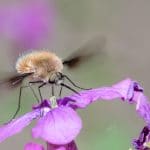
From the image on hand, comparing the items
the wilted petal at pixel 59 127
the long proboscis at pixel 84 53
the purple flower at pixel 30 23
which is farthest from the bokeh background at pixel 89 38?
the wilted petal at pixel 59 127

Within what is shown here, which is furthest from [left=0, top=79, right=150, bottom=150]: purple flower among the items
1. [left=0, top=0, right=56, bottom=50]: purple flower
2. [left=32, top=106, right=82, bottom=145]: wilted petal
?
[left=0, top=0, right=56, bottom=50]: purple flower

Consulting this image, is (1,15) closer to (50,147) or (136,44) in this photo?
(136,44)

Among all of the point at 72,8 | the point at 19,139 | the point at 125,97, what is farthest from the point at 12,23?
the point at 125,97

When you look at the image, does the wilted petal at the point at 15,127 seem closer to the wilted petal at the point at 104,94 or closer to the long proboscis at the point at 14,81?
the wilted petal at the point at 104,94

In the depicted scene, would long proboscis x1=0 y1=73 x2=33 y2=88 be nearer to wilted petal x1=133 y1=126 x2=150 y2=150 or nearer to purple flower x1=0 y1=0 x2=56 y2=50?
wilted petal x1=133 y1=126 x2=150 y2=150

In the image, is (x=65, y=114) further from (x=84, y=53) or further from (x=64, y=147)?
(x=84, y=53)

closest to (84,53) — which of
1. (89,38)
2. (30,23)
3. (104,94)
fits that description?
(104,94)
